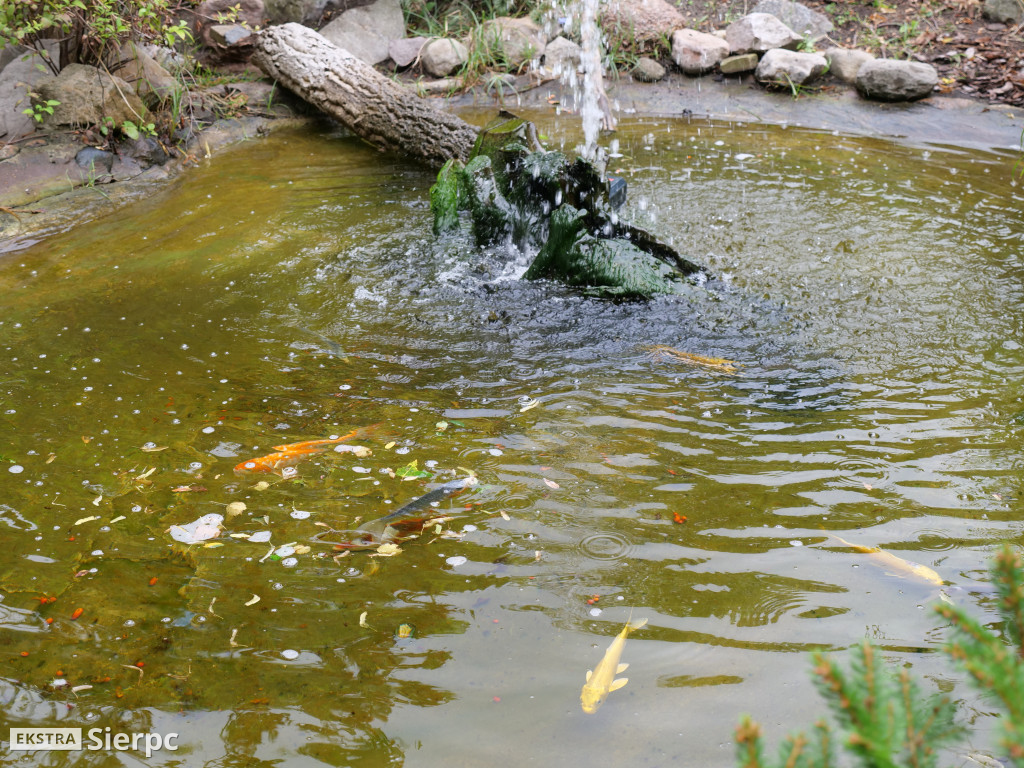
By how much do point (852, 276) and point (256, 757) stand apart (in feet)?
13.7

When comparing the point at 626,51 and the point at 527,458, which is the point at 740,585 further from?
the point at 626,51

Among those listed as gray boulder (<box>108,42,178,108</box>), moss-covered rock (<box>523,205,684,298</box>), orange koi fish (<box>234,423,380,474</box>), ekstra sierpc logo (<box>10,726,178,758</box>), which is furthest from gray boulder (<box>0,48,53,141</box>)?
ekstra sierpc logo (<box>10,726,178,758</box>)

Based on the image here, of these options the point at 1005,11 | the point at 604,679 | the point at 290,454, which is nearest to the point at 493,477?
the point at 290,454

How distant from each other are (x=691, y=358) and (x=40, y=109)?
590 cm

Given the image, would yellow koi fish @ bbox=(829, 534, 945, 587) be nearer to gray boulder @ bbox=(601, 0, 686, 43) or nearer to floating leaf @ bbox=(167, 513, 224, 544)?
floating leaf @ bbox=(167, 513, 224, 544)

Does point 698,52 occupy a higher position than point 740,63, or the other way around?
point 698,52

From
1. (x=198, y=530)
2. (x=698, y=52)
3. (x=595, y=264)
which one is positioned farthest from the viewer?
(x=698, y=52)

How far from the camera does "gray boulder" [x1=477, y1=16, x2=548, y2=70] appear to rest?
887cm

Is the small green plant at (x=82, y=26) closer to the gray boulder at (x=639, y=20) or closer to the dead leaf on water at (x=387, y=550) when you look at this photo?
the gray boulder at (x=639, y=20)

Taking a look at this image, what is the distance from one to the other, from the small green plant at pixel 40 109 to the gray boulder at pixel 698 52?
6.30 m

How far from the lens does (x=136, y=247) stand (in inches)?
216

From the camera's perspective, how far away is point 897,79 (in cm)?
751

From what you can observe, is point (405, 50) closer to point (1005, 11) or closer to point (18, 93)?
point (18, 93)

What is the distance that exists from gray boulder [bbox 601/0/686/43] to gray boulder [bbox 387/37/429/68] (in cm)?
222
